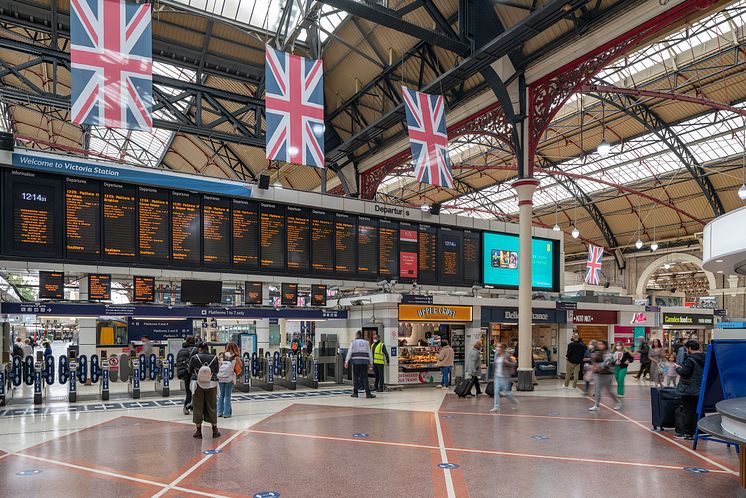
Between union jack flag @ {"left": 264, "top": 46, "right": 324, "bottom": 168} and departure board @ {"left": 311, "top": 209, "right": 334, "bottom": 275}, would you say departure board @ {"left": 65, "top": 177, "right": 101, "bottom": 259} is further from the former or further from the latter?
departure board @ {"left": 311, "top": 209, "right": 334, "bottom": 275}

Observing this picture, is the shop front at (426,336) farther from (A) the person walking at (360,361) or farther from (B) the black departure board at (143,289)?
(B) the black departure board at (143,289)

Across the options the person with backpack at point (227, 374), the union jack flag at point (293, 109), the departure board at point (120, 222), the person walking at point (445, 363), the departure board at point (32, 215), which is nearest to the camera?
the person with backpack at point (227, 374)

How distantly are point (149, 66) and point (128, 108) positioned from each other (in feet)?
2.87

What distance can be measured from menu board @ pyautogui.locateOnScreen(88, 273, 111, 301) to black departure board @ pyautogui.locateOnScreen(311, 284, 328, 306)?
5376mm

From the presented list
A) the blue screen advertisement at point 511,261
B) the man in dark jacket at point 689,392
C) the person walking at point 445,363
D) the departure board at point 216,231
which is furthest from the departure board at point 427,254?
the man in dark jacket at point 689,392

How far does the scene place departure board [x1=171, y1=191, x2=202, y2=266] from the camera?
46.4 ft

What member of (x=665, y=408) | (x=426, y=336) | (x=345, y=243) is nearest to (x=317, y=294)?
(x=345, y=243)

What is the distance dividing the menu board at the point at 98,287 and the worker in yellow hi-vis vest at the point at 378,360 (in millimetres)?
6737

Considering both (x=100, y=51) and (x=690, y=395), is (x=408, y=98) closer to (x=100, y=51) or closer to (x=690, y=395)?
(x=100, y=51)

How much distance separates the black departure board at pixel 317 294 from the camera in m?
16.0

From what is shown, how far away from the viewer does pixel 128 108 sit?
32.3 ft

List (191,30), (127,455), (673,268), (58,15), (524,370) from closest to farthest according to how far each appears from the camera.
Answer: (127,455) < (524,370) < (58,15) < (191,30) < (673,268)

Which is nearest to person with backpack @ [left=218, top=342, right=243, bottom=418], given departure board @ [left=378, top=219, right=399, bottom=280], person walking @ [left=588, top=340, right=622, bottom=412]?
person walking @ [left=588, top=340, right=622, bottom=412]

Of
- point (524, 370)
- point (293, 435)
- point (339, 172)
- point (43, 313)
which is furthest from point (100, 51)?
point (339, 172)
